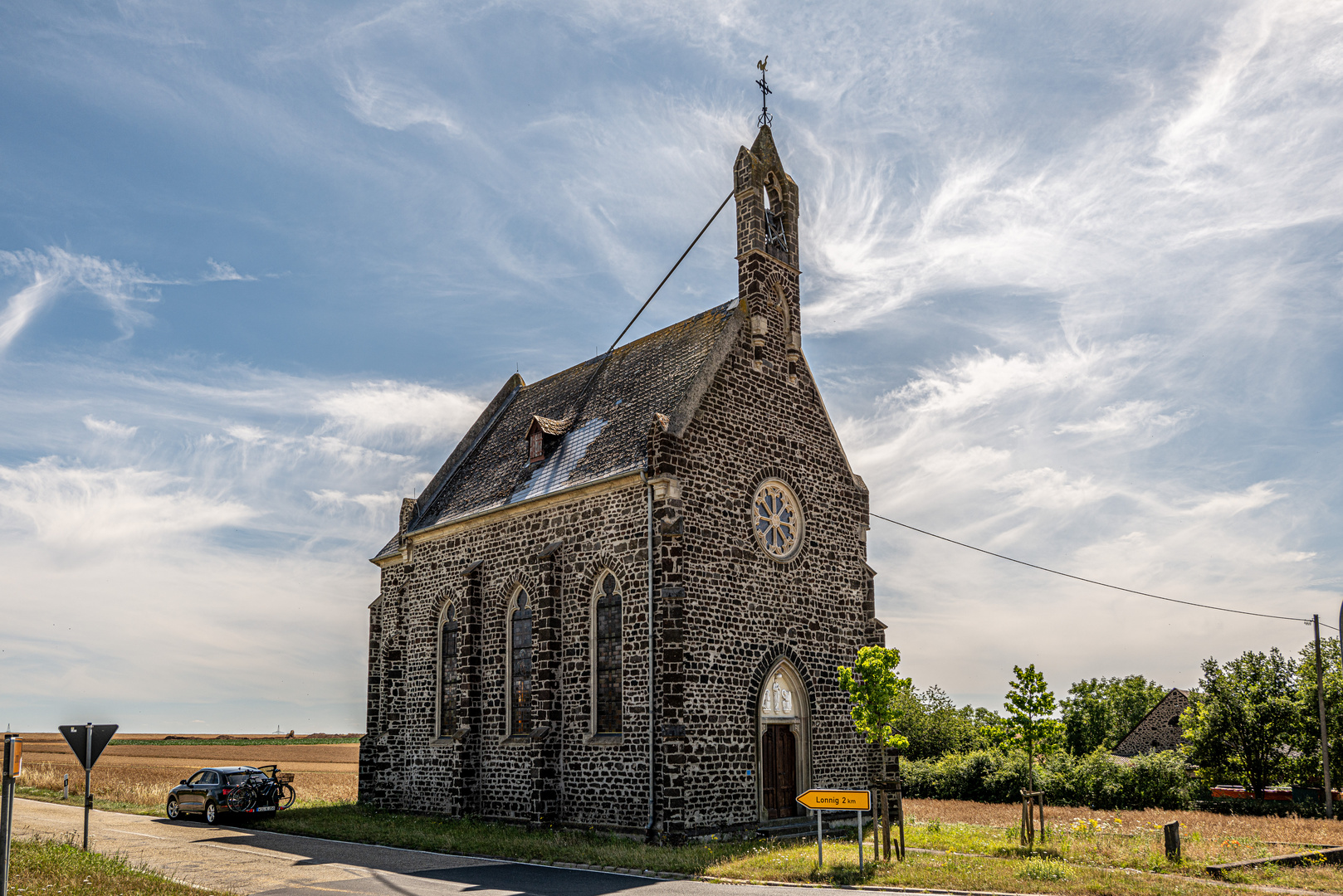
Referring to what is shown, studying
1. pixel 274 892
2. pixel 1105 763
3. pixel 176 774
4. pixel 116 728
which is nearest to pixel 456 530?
pixel 116 728

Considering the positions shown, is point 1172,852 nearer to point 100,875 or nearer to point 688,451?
point 688,451

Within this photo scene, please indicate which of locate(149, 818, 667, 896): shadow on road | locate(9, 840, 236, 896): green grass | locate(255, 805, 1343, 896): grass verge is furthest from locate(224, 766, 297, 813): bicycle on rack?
locate(9, 840, 236, 896): green grass

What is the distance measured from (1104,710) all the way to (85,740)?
64.0m

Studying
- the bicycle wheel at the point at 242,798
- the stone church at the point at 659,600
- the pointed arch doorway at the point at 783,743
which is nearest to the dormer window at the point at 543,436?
the stone church at the point at 659,600

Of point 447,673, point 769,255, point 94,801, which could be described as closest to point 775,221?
point 769,255

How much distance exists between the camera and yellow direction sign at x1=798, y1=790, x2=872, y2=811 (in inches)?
631

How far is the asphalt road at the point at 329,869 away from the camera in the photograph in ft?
47.6

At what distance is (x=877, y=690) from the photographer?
1912 cm

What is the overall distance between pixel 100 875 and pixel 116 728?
11.5ft

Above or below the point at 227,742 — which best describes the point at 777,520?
above

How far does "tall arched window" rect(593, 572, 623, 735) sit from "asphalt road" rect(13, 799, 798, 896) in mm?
4702

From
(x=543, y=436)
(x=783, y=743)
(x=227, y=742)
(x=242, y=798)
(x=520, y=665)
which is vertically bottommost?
(x=227, y=742)

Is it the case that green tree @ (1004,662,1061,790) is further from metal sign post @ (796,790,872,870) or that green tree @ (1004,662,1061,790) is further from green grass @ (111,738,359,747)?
green grass @ (111,738,359,747)

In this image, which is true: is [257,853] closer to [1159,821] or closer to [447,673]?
[447,673]
